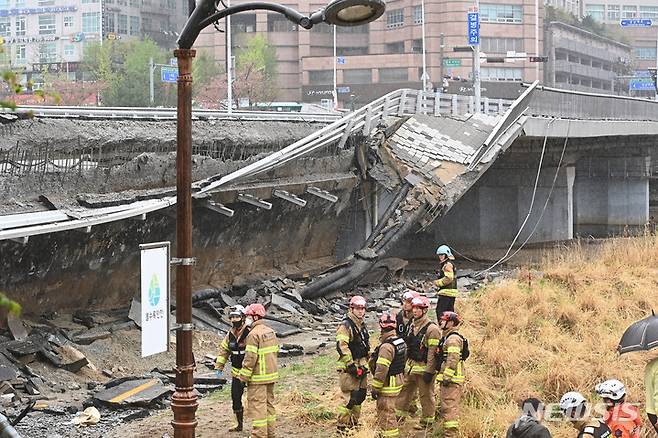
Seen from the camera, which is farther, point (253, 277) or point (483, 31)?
point (483, 31)

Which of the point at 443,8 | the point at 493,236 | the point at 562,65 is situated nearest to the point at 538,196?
the point at 493,236

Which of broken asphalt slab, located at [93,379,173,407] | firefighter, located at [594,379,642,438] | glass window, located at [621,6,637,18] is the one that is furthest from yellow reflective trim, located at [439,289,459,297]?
glass window, located at [621,6,637,18]

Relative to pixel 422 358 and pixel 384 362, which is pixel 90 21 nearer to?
pixel 422 358

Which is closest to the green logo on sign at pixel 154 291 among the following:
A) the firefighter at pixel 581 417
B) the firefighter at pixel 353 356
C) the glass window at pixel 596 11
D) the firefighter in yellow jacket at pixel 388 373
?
the firefighter at pixel 353 356

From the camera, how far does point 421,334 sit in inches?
503

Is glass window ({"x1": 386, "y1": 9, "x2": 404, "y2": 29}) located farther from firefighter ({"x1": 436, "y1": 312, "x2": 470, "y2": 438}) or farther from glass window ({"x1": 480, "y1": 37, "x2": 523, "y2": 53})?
firefighter ({"x1": 436, "y1": 312, "x2": 470, "y2": 438})

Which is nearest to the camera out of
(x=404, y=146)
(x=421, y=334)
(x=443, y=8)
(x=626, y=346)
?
(x=626, y=346)

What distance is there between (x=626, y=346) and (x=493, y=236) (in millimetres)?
30598

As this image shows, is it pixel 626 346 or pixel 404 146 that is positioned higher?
pixel 404 146

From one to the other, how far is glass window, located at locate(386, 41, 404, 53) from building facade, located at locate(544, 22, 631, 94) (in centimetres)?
1244

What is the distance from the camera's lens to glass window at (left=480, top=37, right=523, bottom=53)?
282 ft

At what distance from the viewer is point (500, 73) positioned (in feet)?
281

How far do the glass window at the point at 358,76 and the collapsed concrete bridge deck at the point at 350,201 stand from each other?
42592 millimetres

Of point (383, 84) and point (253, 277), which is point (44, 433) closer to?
point (253, 277)
